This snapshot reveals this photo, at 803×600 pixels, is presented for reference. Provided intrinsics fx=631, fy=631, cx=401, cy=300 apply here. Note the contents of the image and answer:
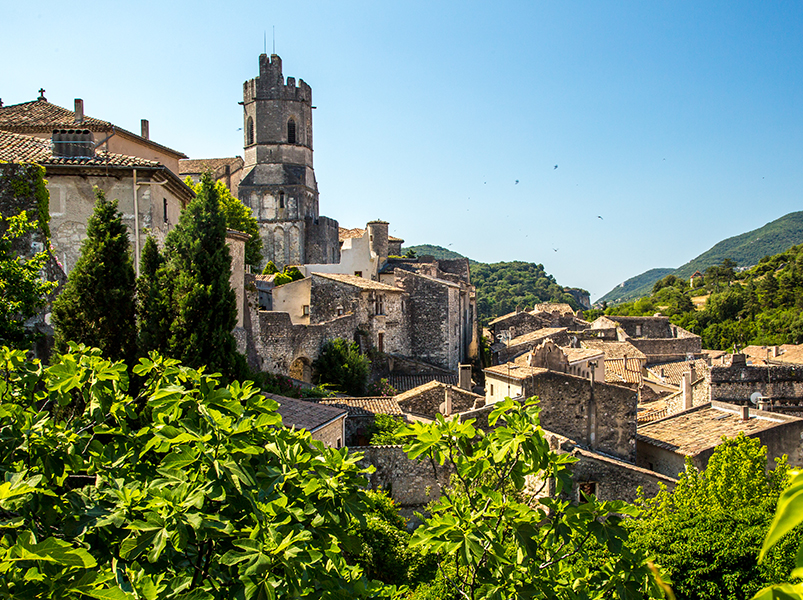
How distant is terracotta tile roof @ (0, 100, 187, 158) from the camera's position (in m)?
20.8

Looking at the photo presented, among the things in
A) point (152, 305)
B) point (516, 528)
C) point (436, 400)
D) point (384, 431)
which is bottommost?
point (384, 431)

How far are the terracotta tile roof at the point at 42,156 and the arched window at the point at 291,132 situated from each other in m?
47.4

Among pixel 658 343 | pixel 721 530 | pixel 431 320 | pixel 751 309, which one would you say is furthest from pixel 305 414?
pixel 751 309

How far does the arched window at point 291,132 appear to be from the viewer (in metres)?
62.4

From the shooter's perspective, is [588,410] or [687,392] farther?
[687,392]

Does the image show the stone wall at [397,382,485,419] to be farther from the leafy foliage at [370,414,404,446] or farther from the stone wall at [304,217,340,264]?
the stone wall at [304,217,340,264]

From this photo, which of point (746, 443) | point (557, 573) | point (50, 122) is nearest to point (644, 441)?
point (746, 443)

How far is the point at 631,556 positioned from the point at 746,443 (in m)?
11.4

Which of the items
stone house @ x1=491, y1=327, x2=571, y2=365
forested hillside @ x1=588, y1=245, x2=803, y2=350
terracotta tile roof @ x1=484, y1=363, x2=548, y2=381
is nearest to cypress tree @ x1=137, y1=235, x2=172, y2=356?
terracotta tile roof @ x1=484, y1=363, x2=548, y2=381

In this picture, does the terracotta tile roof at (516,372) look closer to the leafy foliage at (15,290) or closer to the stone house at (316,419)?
the stone house at (316,419)

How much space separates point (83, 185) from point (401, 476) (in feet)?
38.2

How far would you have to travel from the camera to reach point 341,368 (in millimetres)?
29531

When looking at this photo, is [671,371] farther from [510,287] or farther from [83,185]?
[510,287]

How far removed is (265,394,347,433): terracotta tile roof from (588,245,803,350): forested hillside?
6021 centimetres
